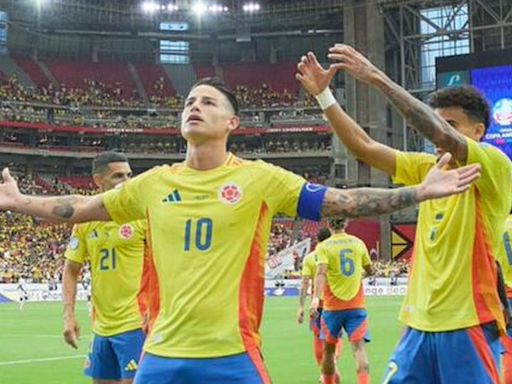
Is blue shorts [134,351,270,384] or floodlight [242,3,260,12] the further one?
floodlight [242,3,260,12]

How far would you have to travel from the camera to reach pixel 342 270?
11695 millimetres

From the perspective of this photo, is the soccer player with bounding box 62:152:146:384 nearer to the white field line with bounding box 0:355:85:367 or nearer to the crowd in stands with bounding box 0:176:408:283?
the white field line with bounding box 0:355:85:367

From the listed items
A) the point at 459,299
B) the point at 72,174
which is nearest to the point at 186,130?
the point at 459,299

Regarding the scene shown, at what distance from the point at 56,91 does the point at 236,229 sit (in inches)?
2550

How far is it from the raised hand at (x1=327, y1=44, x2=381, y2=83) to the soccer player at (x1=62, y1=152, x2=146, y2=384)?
3.30 metres

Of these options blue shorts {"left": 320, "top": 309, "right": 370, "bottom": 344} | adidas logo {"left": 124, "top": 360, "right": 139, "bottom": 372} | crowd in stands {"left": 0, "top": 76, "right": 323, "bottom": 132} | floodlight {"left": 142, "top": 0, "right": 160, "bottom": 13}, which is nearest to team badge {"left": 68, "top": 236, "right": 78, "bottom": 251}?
adidas logo {"left": 124, "top": 360, "right": 139, "bottom": 372}

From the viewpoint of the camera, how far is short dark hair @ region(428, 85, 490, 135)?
193 inches

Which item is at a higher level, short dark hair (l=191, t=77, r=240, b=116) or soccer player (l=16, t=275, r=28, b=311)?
short dark hair (l=191, t=77, r=240, b=116)

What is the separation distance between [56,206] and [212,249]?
1076 millimetres

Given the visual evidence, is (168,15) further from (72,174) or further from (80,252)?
(80,252)

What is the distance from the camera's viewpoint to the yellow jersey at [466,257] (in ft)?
15.6

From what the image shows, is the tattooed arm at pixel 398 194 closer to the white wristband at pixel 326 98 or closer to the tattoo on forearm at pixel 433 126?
the tattoo on forearm at pixel 433 126

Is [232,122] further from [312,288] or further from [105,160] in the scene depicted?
[312,288]

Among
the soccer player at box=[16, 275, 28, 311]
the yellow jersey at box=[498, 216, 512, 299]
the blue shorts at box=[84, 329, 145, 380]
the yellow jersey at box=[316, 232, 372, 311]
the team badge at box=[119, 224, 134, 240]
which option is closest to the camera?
the blue shorts at box=[84, 329, 145, 380]
